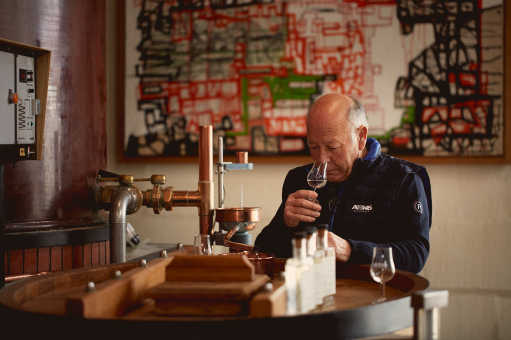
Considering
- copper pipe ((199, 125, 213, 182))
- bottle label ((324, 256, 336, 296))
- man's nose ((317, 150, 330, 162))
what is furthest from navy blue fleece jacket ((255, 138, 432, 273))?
bottle label ((324, 256, 336, 296))

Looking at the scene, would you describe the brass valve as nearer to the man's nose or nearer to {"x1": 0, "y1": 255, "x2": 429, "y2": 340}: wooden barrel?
the man's nose

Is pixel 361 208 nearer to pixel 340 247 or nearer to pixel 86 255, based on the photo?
pixel 340 247

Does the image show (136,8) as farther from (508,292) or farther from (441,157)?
(508,292)

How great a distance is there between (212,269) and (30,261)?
48.4 inches

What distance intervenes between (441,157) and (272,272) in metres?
2.22

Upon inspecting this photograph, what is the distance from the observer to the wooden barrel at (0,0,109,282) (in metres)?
2.13

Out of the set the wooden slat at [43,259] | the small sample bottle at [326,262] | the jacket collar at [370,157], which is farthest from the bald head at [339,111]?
the wooden slat at [43,259]

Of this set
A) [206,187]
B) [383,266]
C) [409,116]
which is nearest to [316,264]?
[383,266]

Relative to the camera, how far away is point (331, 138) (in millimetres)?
2307

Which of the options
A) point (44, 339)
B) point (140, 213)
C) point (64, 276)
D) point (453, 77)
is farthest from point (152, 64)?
point (44, 339)

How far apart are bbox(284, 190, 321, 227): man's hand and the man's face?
1.11 feet

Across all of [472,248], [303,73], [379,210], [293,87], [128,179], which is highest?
[303,73]

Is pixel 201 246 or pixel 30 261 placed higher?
pixel 201 246

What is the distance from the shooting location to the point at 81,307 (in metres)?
1.07
